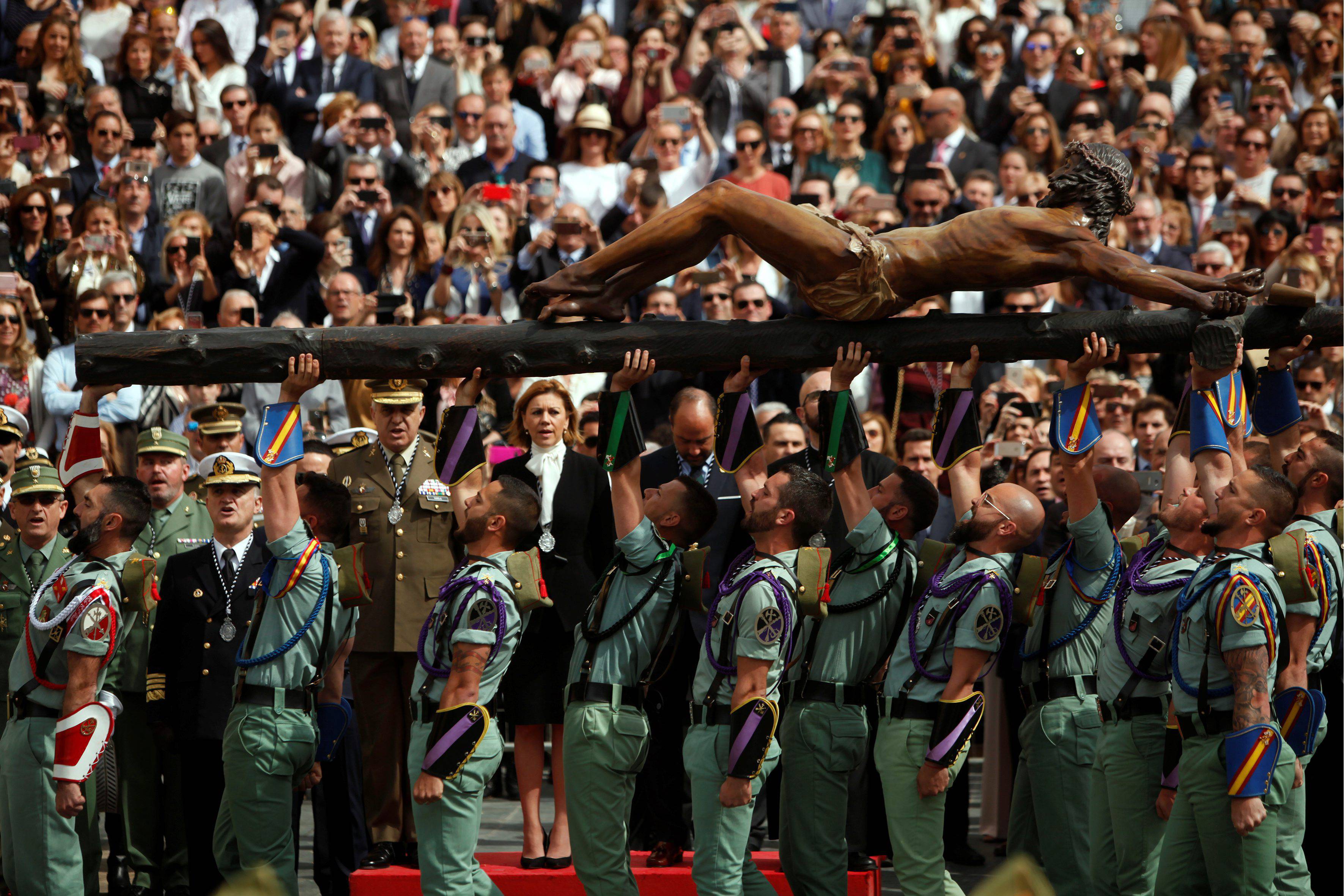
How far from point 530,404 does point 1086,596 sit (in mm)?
2867

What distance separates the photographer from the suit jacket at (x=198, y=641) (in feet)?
22.3

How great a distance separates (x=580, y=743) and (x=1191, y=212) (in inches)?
306

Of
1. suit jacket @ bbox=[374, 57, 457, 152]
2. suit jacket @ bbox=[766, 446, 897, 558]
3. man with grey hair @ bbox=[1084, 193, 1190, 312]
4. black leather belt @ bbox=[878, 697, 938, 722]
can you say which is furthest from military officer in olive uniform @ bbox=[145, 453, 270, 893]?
suit jacket @ bbox=[374, 57, 457, 152]

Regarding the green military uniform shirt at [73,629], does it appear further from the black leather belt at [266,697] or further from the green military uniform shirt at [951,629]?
the green military uniform shirt at [951,629]

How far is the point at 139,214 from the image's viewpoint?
1138 cm

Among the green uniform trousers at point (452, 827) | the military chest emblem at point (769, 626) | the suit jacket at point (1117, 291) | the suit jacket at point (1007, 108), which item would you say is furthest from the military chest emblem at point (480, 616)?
the suit jacket at point (1007, 108)

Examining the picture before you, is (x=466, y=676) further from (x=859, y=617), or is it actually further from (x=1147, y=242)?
(x=1147, y=242)

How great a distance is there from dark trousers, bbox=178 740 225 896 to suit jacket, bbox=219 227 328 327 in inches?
171

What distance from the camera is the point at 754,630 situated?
5.84 metres

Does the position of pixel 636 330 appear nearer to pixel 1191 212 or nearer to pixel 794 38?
pixel 1191 212

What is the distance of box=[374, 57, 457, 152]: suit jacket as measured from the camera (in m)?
13.2

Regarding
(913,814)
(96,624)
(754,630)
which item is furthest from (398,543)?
(913,814)

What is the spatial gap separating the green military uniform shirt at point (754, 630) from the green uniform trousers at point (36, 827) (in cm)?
250

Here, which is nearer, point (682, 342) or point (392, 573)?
point (682, 342)
